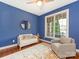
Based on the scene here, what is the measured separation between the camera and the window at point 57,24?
5.32 metres

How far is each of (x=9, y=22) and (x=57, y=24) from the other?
9.99ft

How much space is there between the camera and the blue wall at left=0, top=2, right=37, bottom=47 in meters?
5.08

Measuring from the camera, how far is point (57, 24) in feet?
20.9

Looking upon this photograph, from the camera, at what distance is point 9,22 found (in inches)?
215

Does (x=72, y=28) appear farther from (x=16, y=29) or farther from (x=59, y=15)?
(x=16, y=29)

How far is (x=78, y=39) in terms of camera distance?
4.59 m

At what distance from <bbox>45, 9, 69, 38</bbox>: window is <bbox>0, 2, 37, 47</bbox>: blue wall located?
178cm

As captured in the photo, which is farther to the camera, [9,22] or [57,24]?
[57,24]

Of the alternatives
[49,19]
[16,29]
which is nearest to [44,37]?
[49,19]

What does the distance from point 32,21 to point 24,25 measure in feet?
3.24

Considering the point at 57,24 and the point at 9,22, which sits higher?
the point at 9,22

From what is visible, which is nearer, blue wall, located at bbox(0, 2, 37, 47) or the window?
blue wall, located at bbox(0, 2, 37, 47)

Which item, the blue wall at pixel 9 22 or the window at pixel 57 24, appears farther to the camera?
the window at pixel 57 24

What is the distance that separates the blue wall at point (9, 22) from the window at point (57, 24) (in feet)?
5.83
